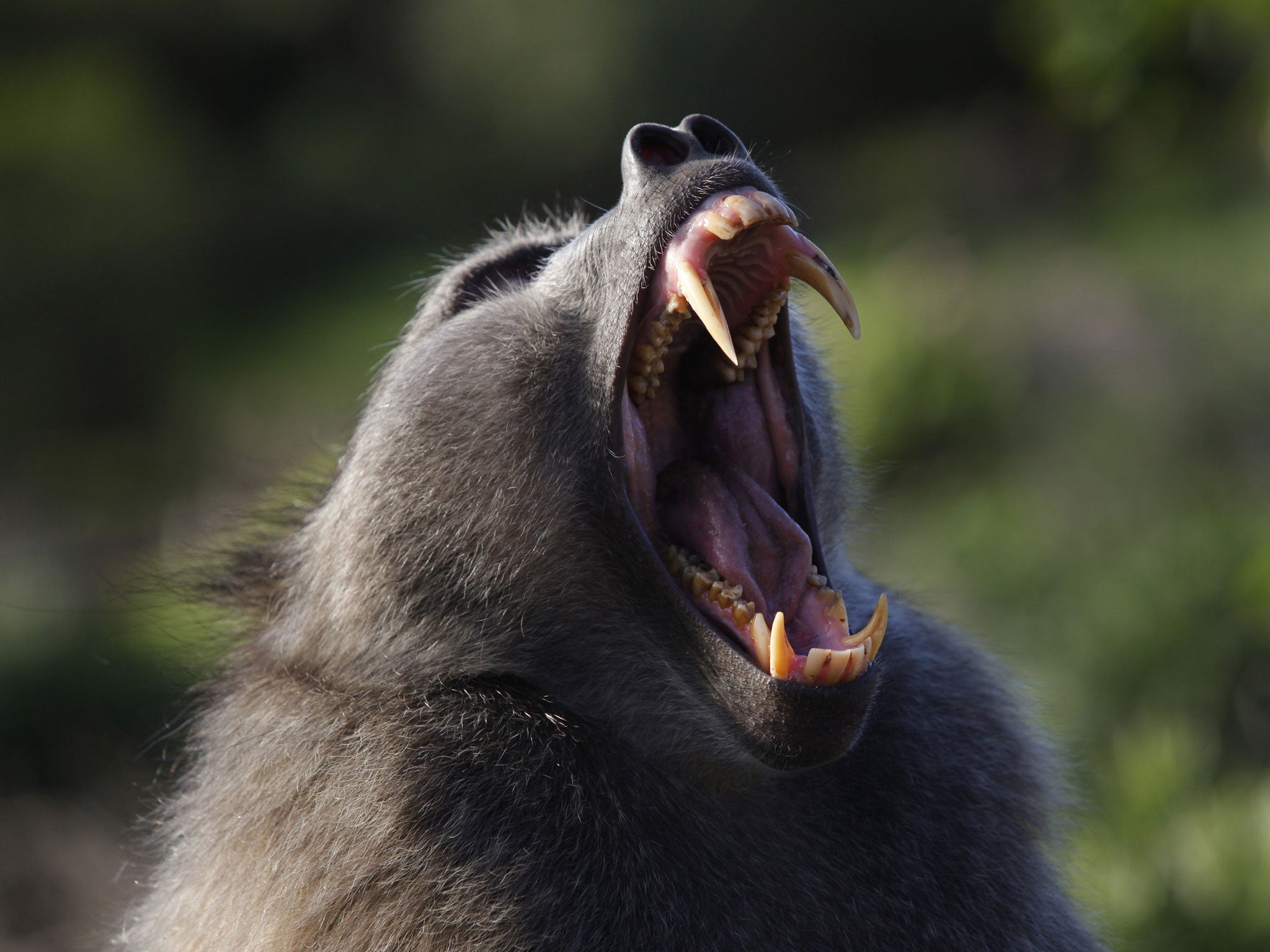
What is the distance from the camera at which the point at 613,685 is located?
5.97 ft

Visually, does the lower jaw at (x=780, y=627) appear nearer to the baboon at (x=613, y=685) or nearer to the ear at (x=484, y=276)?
the baboon at (x=613, y=685)

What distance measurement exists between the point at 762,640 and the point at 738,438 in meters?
0.45

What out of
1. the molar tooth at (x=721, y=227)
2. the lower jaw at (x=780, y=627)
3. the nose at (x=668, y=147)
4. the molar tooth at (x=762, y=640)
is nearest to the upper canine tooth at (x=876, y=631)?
the lower jaw at (x=780, y=627)

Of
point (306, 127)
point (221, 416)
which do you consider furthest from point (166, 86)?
point (221, 416)

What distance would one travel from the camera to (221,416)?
11914 millimetres

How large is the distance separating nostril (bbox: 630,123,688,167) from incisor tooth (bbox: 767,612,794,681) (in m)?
0.67

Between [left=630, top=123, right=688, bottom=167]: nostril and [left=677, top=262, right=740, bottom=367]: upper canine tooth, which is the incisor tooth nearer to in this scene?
[left=677, top=262, right=740, bottom=367]: upper canine tooth

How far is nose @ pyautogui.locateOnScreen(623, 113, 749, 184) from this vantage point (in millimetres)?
1774

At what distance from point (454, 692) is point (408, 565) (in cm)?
20

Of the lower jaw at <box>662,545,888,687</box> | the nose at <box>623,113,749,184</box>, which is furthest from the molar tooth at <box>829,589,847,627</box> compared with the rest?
the nose at <box>623,113,749,184</box>

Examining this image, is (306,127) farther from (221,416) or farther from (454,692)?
(454,692)

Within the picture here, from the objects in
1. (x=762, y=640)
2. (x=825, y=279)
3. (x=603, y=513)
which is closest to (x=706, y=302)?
(x=825, y=279)

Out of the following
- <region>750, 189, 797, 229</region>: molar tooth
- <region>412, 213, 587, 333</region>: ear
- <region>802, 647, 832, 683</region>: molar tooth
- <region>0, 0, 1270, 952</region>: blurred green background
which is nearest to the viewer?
<region>802, 647, 832, 683</region>: molar tooth

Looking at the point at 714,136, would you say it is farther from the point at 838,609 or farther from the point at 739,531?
the point at 838,609
